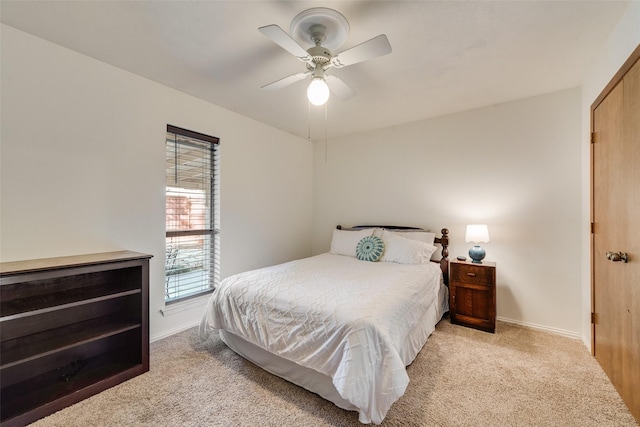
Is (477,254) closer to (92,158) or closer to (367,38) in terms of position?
(367,38)

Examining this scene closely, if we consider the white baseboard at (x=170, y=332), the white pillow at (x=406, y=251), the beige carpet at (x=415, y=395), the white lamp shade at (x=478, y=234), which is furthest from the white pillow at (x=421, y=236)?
the white baseboard at (x=170, y=332)

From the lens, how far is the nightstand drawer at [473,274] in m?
2.78

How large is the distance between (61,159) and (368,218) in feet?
11.4

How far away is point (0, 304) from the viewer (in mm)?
1774

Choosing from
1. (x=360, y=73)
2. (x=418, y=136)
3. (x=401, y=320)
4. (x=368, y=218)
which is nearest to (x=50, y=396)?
(x=401, y=320)

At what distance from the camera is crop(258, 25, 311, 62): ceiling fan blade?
1499mm

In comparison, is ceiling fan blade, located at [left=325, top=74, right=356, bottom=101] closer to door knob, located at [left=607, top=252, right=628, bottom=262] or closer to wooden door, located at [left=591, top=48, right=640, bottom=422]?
wooden door, located at [left=591, top=48, right=640, bottom=422]

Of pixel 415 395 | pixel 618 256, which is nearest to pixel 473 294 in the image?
pixel 618 256

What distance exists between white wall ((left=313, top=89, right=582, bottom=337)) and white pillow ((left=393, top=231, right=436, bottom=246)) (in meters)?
0.22

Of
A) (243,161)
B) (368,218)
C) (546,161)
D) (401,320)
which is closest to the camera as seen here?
(401,320)

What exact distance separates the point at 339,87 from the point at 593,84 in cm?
223

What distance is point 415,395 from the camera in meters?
1.83

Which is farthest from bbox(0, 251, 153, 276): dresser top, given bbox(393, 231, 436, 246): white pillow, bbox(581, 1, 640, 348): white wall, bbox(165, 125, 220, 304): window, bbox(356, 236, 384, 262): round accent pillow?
bbox(581, 1, 640, 348): white wall

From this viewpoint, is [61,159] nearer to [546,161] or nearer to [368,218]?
[368,218]
